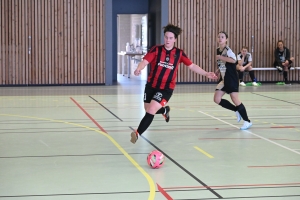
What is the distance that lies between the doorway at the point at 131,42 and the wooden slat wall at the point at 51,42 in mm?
3671

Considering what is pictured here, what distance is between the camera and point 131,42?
2658 cm

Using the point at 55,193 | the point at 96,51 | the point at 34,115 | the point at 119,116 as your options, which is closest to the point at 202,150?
the point at 55,193

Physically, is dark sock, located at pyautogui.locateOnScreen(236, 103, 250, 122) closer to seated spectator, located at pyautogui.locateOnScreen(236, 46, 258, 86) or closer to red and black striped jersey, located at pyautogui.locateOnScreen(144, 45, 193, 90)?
red and black striped jersey, located at pyautogui.locateOnScreen(144, 45, 193, 90)

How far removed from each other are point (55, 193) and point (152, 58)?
A: 2.90 m

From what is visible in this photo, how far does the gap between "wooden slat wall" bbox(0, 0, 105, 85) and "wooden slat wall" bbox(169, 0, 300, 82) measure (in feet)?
9.86

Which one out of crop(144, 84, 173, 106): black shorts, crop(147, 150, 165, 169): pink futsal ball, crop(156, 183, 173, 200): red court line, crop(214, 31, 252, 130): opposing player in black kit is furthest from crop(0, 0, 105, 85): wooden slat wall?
crop(156, 183, 173, 200): red court line

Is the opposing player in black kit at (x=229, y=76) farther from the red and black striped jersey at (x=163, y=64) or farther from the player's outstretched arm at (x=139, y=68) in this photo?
the player's outstretched arm at (x=139, y=68)

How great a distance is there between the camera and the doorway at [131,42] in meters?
24.3

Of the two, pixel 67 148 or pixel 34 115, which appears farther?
pixel 34 115

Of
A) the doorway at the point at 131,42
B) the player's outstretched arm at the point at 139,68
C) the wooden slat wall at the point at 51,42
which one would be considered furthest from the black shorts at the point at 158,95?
the doorway at the point at 131,42

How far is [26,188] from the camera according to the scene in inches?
224

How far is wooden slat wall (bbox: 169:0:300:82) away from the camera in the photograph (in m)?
20.8

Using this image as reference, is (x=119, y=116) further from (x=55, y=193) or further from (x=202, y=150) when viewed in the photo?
(x=55, y=193)

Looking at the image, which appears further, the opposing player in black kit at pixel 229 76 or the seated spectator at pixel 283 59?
the seated spectator at pixel 283 59
